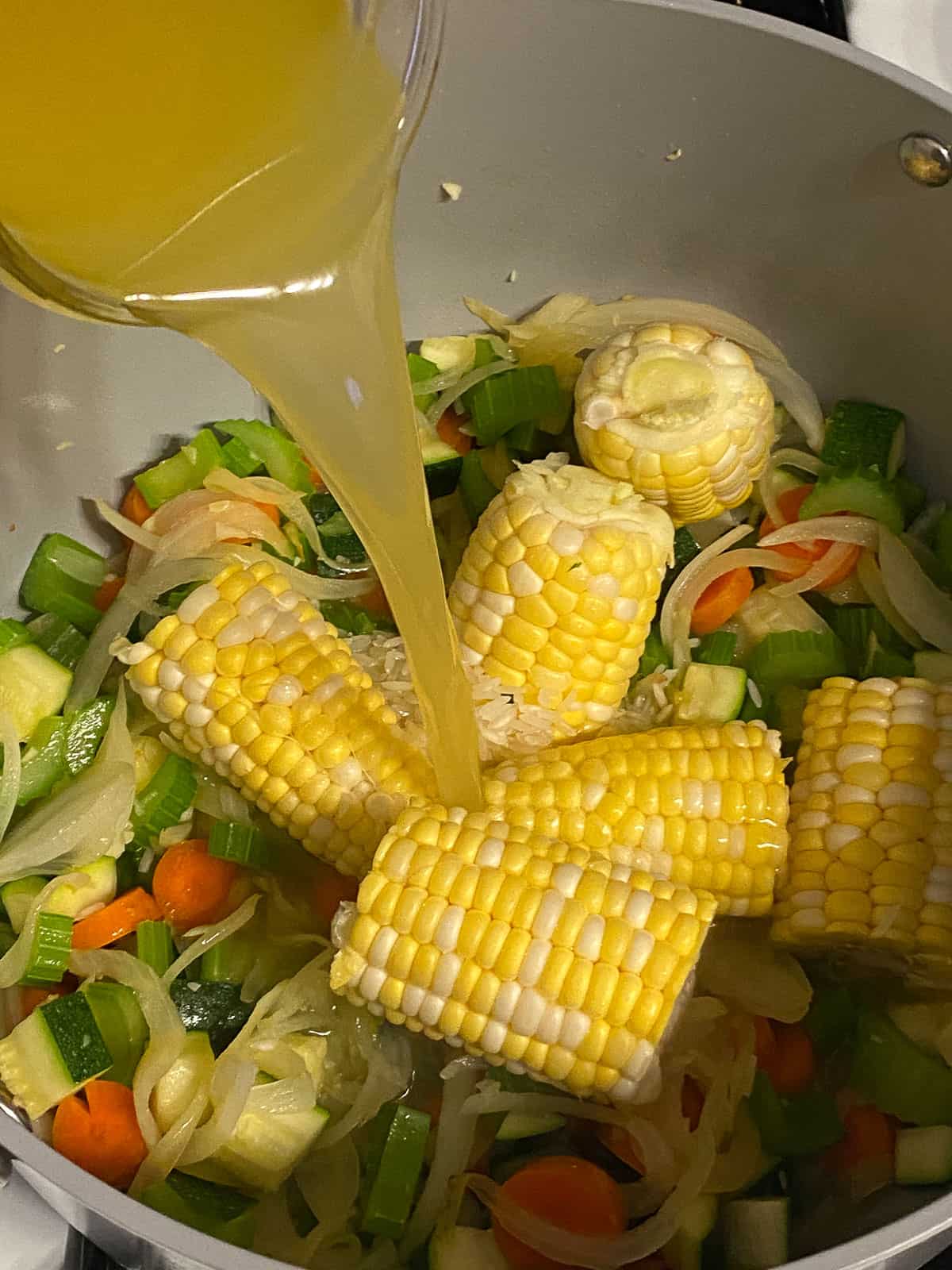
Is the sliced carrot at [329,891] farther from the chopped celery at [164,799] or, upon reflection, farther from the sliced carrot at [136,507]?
the sliced carrot at [136,507]

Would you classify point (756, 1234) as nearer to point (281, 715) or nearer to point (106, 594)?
point (281, 715)

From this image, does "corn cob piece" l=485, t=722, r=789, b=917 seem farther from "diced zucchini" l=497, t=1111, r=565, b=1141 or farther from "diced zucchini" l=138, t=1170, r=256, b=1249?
"diced zucchini" l=138, t=1170, r=256, b=1249

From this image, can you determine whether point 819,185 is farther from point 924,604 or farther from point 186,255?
point 186,255

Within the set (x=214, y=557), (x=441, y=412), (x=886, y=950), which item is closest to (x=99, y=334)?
(x=214, y=557)

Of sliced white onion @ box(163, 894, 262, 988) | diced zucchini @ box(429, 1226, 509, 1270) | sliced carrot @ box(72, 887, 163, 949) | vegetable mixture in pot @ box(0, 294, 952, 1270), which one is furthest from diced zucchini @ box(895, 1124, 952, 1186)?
sliced carrot @ box(72, 887, 163, 949)

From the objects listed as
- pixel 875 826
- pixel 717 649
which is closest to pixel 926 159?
pixel 717 649

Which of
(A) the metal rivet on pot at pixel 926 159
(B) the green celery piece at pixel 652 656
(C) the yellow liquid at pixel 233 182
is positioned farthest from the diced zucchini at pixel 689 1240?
(A) the metal rivet on pot at pixel 926 159
